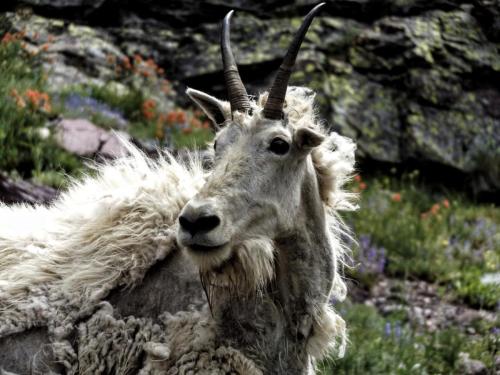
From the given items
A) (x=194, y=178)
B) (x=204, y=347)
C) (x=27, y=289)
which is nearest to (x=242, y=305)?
(x=204, y=347)

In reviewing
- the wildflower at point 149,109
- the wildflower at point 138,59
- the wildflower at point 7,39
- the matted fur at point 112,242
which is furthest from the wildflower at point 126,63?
the matted fur at point 112,242

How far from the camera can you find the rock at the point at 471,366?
5.49 meters

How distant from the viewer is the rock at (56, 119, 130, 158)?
7508 millimetres

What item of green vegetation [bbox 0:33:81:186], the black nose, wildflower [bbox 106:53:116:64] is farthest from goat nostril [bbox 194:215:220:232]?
wildflower [bbox 106:53:116:64]

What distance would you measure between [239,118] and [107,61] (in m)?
8.24

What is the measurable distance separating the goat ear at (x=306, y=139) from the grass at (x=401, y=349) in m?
2.56

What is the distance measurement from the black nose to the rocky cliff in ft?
26.1

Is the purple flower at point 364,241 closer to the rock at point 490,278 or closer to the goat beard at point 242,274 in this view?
the rock at point 490,278

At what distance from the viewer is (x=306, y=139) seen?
3043 millimetres

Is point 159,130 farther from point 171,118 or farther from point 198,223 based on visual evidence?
point 198,223

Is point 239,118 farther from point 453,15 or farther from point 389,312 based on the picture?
point 453,15

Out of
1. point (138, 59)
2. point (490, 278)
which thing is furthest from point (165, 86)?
point (490, 278)

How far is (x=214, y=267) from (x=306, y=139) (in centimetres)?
79

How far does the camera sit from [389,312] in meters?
7.05
